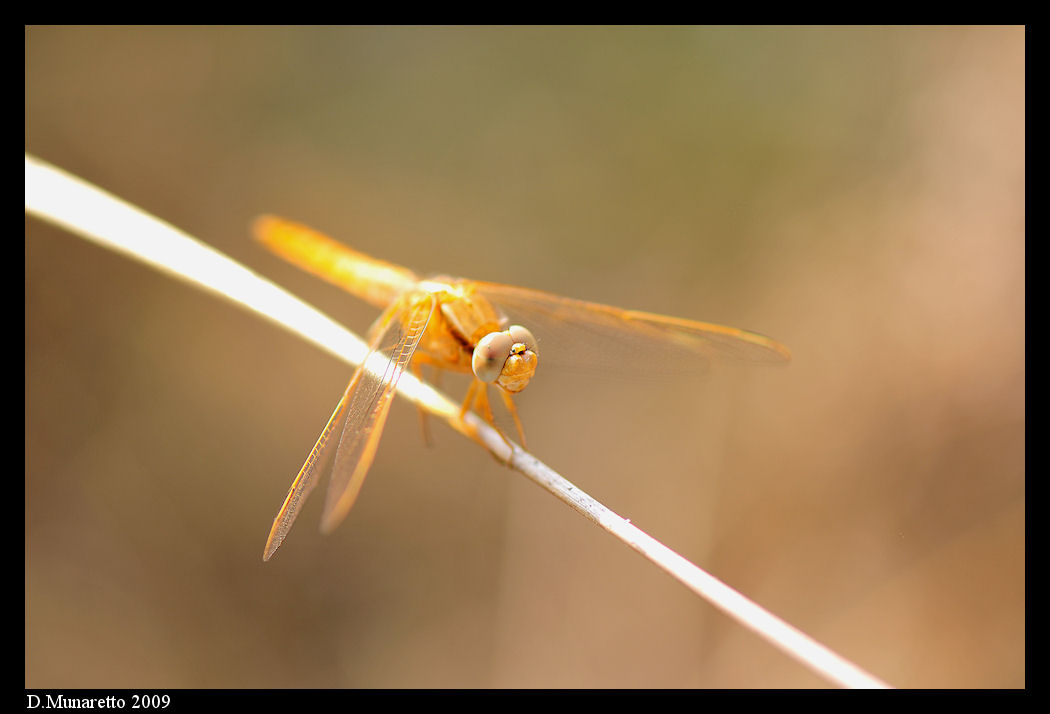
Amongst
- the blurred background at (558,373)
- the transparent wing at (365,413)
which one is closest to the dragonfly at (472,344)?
the transparent wing at (365,413)

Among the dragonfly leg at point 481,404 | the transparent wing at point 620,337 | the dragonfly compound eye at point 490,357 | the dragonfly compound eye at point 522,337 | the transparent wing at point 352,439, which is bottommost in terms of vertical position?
the transparent wing at point 352,439

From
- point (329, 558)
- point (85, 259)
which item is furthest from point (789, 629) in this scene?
point (85, 259)

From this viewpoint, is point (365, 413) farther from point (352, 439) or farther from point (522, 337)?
point (522, 337)

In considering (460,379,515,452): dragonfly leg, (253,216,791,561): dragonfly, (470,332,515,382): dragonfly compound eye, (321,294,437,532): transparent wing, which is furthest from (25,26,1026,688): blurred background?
(321,294,437,532): transparent wing

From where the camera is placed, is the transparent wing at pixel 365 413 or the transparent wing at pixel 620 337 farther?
the transparent wing at pixel 620 337

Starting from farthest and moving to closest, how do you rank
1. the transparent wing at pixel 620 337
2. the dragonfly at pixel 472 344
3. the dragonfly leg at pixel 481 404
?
the transparent wing at pixel 620 337 → the dragonfly leg at pixel 481 404 → the dragonfly at pixel 472 344

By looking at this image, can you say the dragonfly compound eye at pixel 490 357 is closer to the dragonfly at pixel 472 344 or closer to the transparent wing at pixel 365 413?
the dragonfly at pixel 472 344

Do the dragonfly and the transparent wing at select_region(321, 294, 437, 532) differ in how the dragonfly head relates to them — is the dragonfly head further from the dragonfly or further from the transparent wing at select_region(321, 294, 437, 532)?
the transparent wing at select_region(321, 294, 437, 532)
